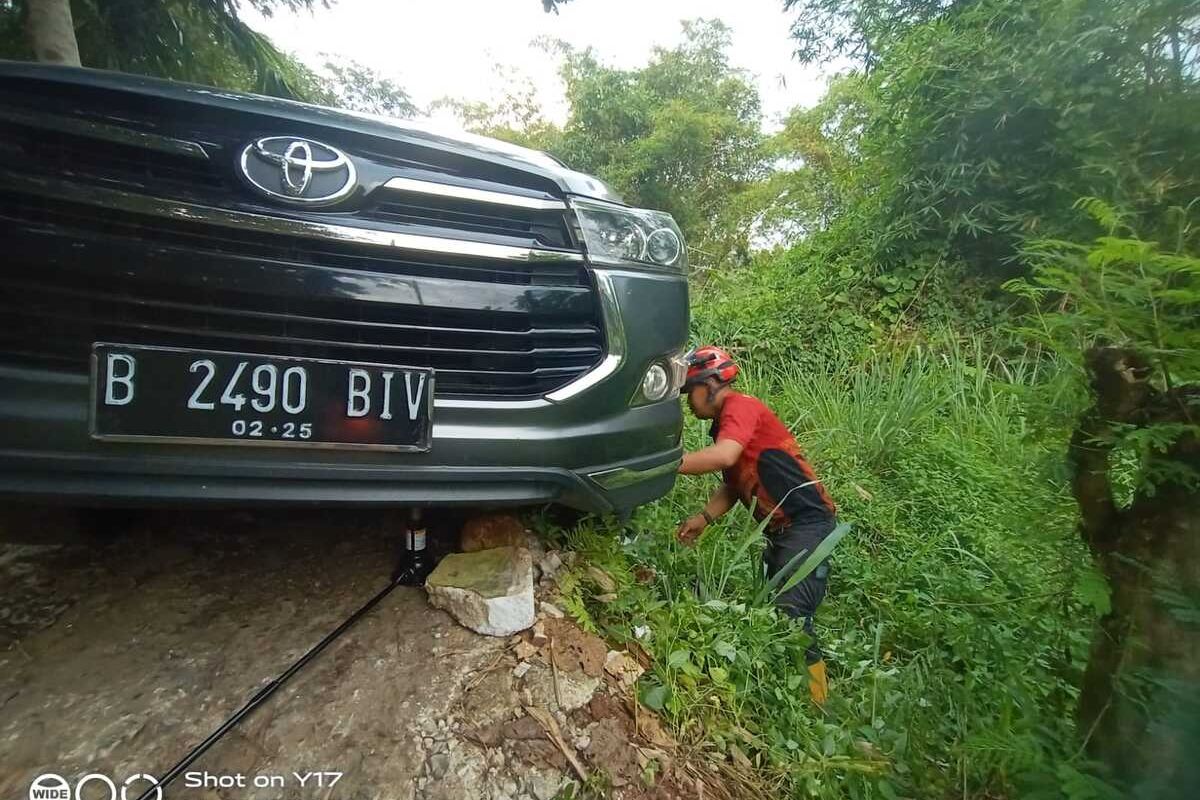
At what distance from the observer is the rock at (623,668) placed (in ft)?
4.53

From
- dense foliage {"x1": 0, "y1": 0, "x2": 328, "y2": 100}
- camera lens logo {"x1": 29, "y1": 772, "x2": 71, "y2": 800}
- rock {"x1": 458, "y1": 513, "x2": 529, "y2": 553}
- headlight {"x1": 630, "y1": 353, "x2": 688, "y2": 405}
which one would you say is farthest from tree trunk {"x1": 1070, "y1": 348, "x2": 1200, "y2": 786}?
dense foliage {"x1": 0, "y1": 0, "x2": 328, "y2": 100}

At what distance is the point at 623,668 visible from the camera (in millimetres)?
1409

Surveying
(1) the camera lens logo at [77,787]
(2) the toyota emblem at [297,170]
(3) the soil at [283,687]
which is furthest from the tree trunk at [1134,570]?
(1) the camera lens logo at [77,787]

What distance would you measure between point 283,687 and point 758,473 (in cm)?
176

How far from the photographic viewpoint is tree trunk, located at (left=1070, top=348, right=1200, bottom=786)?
89 cm

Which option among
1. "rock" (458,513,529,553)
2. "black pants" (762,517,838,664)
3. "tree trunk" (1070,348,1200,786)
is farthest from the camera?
"black pants" (762,517,838,664)

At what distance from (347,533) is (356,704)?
22.8 inches

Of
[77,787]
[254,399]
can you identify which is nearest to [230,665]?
[77,787]

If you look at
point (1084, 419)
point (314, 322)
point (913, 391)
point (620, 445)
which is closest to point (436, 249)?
point (314, 322)

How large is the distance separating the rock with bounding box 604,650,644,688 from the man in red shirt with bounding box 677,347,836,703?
81cm

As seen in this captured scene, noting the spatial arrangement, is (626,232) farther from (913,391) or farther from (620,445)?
(913,391)

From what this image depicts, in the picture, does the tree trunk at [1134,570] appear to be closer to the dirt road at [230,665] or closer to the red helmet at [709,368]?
the dirt road at [230,665]

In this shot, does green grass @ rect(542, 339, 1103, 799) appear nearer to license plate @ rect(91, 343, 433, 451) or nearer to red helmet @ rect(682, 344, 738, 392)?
red helmet @ rect(682, 344, 738, 392)

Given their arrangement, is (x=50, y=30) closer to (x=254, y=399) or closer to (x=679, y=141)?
(x=254, y=399)
